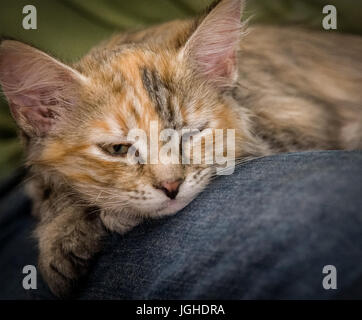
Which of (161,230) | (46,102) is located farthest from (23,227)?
(161,230)

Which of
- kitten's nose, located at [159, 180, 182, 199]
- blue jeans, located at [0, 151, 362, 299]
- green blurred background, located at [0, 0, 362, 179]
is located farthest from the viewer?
green blurred background, located at [0, 0, 362, 179]

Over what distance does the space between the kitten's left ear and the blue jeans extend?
0.87 feet

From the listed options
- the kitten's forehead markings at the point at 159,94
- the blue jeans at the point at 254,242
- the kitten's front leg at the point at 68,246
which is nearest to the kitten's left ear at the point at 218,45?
the kitten's forehead markings at the point at 159,94

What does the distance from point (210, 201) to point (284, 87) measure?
0.58 m

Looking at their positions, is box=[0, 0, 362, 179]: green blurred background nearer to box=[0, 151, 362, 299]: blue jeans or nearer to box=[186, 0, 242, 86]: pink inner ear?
box=[186, 0, 242, 86]: pink inner ear

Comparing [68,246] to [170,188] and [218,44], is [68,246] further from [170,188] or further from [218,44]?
[218,44]

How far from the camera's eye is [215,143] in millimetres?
1008

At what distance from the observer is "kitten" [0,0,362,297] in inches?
36.6

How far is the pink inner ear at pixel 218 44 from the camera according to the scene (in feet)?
3.37

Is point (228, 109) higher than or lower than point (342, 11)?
lower

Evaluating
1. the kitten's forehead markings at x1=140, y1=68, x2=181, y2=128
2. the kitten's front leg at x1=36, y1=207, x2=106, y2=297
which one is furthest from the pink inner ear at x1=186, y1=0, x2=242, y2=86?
the kitten's front leg at x1=36, y1=207, x2=106, y2=297

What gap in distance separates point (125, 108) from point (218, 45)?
0.29 m

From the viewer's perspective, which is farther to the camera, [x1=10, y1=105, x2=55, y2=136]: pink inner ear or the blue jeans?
[x1=10, y1=105, x2=55, y2=136]: pink inner ear
